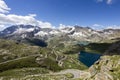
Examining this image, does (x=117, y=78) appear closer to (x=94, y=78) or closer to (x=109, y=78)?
(x=109, y=78)

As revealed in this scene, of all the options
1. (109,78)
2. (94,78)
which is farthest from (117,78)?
(94,78)

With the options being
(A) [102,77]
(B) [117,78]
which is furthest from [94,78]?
(B) [117,78]

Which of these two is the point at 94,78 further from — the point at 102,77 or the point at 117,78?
the point at 117,78
